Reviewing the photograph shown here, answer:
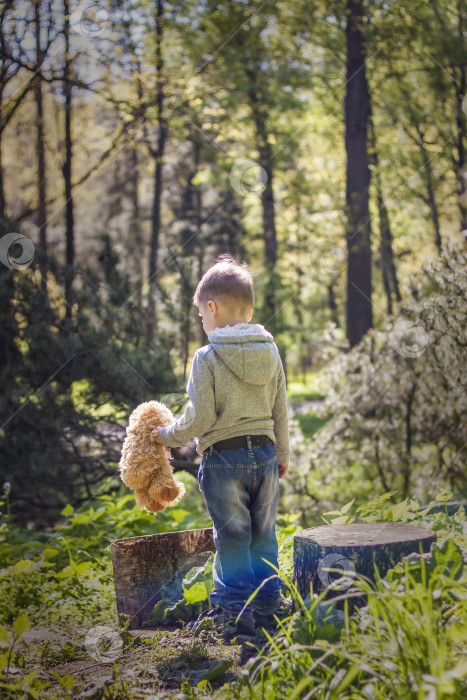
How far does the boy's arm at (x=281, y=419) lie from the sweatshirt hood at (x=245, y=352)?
0.56 ft

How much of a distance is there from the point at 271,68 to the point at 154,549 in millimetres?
13912

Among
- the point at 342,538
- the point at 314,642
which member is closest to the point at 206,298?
the point at 342,538

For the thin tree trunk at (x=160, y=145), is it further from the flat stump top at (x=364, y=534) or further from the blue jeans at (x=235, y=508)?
the flat stump top at (x=364, y=534)

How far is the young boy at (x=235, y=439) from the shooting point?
9.63 feet

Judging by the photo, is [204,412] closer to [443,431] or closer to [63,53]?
[443,431]

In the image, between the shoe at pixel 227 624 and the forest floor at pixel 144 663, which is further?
the shoe at pixel 227 624

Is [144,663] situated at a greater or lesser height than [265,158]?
lesser

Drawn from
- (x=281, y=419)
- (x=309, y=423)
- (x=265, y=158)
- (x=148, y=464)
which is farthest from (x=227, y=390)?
(x=265, y=158)

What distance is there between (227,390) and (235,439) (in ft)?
0.78

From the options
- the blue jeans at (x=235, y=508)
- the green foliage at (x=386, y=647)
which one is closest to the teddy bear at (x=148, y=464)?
the blue jeans at (x=235, y=508)

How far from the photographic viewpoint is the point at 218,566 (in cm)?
301

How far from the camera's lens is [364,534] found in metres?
2.73

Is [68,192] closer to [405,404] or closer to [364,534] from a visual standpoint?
[405,404]

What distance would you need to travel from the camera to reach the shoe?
279cm
